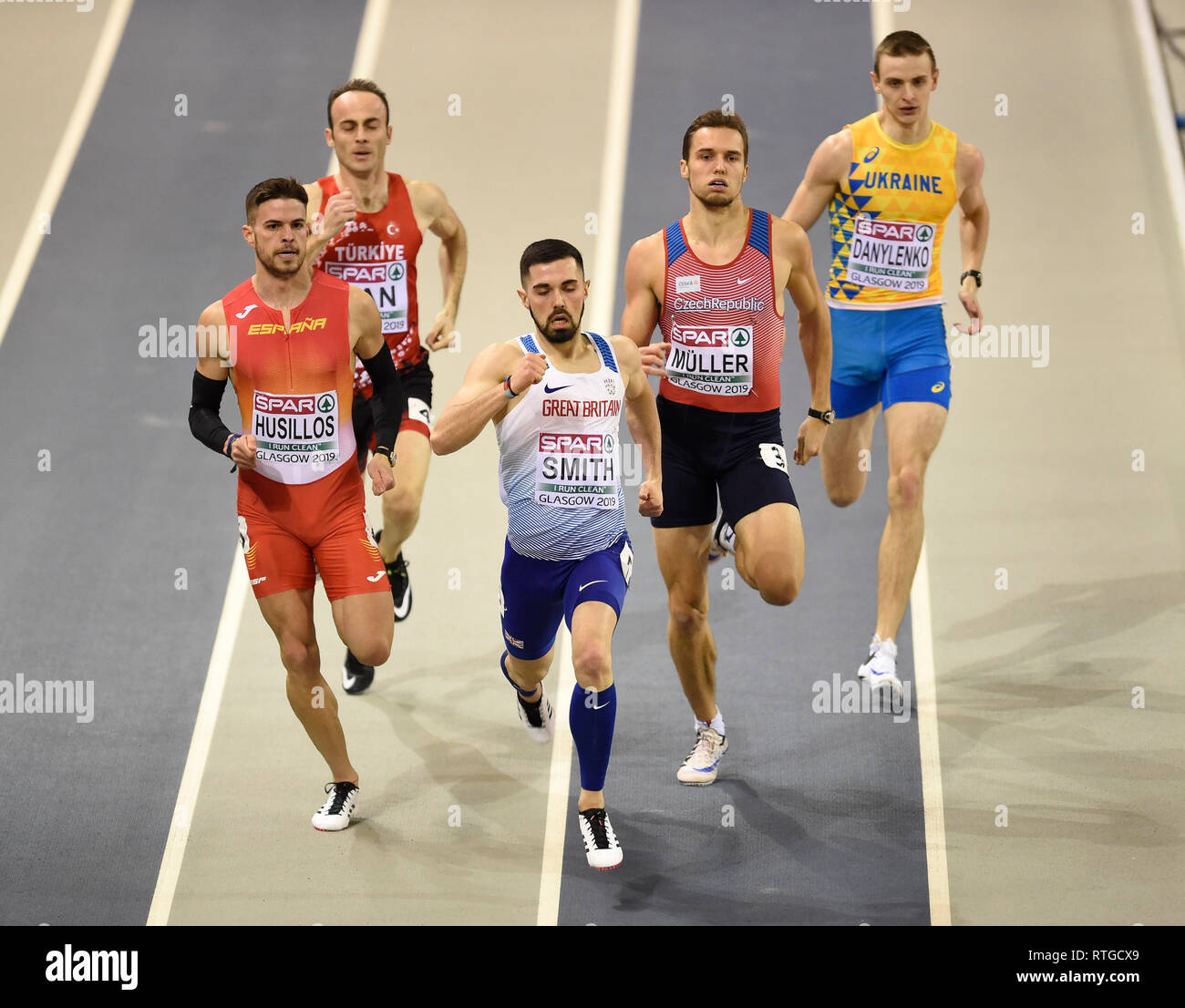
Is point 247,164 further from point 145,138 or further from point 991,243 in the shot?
point 991,243

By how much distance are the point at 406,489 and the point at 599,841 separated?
2205mm

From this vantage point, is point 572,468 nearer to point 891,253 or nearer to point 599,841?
point 599,841

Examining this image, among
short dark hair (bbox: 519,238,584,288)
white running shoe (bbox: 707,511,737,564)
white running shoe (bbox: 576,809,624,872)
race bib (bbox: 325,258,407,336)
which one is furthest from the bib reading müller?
race bib (bbox: 325,258,407,336)

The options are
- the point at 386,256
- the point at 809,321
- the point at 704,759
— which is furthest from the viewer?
the point at 386,256

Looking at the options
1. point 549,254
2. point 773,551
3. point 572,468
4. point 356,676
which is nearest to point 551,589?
point 572,468

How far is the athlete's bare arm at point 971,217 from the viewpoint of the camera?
7.84 meters

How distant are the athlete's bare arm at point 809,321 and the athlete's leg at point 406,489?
1960 millimetres

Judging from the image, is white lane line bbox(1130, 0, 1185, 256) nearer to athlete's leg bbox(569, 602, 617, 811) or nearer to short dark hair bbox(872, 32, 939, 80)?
short dark hair bbox(872, 32, 939, 80)

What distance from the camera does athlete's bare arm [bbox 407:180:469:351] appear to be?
25.9ft

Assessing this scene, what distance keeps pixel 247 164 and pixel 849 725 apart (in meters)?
6.46

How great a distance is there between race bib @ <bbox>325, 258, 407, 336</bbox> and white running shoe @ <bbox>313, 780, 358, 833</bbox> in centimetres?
228

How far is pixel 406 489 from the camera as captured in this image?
7.85m

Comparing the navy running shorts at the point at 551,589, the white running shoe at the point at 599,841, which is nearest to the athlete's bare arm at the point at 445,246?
the navy running shorts at the point at 551,589

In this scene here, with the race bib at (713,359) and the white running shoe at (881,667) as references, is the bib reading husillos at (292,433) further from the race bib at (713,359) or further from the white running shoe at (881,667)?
the white running shoe at (881,667)
